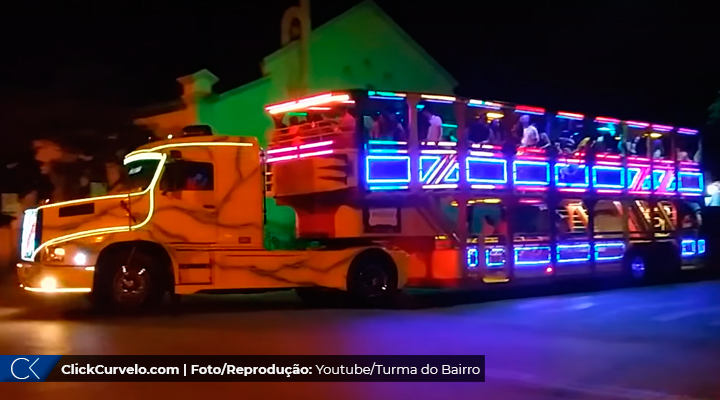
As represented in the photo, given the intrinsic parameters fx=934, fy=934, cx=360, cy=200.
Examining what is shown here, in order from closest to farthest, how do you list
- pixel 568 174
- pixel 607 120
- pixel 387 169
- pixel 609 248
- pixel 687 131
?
pixel 387 169
pixel 568 174
pixel 609 248
pixel 607 120
pixel 687 131

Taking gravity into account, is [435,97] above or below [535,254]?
above

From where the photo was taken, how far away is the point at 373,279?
16328mm

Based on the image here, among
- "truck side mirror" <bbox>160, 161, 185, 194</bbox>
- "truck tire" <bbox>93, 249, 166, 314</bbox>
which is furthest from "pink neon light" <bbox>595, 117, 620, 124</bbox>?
"truck tire" <bbox>93, 249, 166, 314</bbox>

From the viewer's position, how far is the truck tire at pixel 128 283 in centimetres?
1414

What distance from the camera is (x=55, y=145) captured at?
2411 centimetres

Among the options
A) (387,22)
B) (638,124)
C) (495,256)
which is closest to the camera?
(495,256)

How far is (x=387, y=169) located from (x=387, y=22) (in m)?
15.0

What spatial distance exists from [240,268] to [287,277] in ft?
2.94

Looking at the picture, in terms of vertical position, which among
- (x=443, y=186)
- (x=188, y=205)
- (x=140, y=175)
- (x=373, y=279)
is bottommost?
(x=373, y=279)

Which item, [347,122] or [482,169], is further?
[482,169]

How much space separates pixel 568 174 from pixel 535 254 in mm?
1995

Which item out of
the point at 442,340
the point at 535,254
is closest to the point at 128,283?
the point at 442,340

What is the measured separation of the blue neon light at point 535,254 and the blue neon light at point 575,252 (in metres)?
0.31

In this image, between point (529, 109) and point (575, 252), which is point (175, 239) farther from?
point (575, 252)
